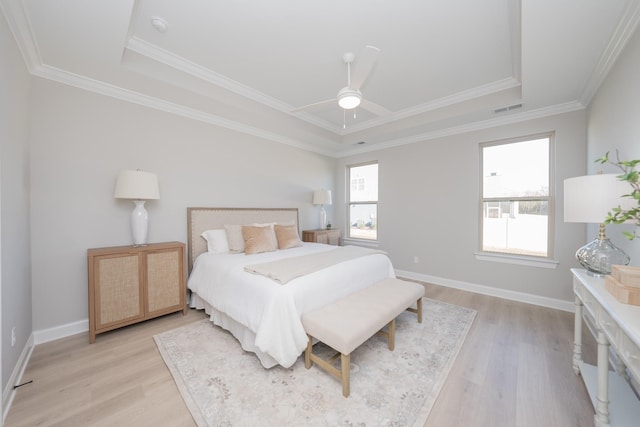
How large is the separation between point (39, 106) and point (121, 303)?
2.07 m

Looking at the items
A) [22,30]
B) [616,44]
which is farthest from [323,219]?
[22,30]

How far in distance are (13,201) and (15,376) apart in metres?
1.30

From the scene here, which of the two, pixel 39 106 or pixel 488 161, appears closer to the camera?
pixel 39 106

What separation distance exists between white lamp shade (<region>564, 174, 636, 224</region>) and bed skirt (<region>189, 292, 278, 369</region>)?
2.47 metres

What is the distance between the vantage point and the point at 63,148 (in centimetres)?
243

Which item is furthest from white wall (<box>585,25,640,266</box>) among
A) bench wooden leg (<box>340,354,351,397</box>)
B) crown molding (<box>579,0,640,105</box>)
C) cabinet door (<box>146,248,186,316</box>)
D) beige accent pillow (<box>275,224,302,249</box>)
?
cabinet door (<box>146,248,186,316</box>)

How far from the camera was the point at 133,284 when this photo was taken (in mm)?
2525

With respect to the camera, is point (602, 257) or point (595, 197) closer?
point (595, 197)

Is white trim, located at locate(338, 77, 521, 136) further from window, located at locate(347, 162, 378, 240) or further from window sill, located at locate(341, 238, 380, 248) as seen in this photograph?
window sill, located at locate(341, 238, 380, 248)

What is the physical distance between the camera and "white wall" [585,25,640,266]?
67.8 inches

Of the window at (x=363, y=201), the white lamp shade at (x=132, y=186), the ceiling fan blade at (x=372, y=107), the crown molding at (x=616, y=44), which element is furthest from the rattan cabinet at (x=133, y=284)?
the crown molding at (x=616, y=44)

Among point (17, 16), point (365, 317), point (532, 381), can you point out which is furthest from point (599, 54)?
point (17, 16)

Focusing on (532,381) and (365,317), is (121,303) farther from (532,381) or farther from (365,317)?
(532,381)

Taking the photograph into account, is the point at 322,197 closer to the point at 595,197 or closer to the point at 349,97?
the point at 349,97
